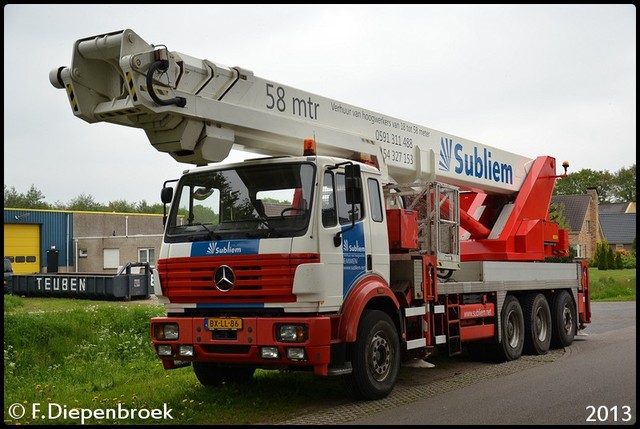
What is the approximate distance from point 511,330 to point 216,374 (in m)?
5.50

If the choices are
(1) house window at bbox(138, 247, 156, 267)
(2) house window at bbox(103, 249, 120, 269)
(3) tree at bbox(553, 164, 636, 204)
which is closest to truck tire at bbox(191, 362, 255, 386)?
(1) house window at bbox(138, 247, 156, 267)

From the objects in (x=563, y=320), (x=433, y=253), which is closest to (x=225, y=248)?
(x=433, y=253)

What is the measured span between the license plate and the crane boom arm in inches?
72.8

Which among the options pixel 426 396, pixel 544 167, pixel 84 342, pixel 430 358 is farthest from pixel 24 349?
pixel 544 167

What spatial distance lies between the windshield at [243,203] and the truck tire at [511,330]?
17.3 ft

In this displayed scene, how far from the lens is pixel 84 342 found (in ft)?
48.3

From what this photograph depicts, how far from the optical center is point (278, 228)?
837 centimetres

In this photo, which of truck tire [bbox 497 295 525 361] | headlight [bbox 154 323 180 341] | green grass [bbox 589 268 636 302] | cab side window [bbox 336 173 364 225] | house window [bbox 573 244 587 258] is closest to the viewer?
cab side window [bbox 336 173 364 225]

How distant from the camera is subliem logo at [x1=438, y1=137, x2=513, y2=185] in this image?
12266mm

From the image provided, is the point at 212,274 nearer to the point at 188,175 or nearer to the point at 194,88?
the point at 188,175

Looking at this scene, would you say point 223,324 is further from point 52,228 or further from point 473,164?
point 52,228

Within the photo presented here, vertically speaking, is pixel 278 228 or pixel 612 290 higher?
pixel 278 228

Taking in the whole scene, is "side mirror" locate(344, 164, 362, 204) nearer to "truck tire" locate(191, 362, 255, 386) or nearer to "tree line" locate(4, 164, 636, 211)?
"truck tire" locate(191, 362, 255, 386)

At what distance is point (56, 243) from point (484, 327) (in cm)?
4128
